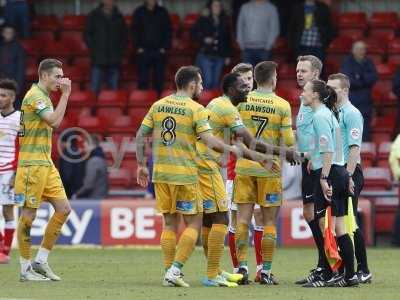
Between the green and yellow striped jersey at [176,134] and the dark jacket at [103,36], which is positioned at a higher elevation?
the dark jacket at [103,36]

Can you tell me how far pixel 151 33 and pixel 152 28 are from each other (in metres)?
0.08

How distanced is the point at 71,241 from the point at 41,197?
18.3ft

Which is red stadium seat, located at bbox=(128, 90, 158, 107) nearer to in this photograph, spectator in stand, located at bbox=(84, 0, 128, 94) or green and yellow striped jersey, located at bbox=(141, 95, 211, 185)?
spectator in stand, located at bbox=(84, 0, 128, 94)

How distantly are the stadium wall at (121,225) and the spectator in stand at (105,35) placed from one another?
12.0ft

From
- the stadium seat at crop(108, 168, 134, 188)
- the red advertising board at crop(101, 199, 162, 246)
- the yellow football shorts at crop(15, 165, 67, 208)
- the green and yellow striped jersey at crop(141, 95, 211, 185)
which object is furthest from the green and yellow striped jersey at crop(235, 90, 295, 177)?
the stadium seat at crop(108, 168, 134, 188)

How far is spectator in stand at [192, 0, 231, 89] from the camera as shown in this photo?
22.1 m

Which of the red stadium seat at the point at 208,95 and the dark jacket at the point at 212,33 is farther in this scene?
the dark jacket at the point at 212,33

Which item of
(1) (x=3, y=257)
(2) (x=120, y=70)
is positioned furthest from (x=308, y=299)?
(2) (x=120, y=70)

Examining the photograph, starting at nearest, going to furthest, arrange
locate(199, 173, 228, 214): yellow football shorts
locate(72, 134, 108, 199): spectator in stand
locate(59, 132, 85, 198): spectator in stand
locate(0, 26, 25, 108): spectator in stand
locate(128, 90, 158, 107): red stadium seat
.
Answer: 1. locate(199, 173, 228, 214): yellow football shorts
2. locate(72, 134, 108, 199): spectator in stand
3. locate(59, 132, 85, 198): spectator in stand
4. locate(0, 26, 25, 108): spectator in stand
5. locate(128, 90, 158, 107): red stadium seat

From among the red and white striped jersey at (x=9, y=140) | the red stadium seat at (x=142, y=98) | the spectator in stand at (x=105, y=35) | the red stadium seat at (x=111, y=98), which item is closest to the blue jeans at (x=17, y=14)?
the spectator in stand at (x=105, y=35)

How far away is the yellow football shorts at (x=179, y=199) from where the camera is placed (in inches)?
517

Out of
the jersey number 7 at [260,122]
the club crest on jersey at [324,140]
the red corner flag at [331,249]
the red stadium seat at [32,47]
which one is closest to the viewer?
the club crest on jersey at [324,140]

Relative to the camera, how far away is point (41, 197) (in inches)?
545

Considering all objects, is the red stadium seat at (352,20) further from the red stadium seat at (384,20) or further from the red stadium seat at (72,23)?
the red stadium seat at (72,23)
